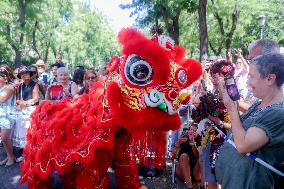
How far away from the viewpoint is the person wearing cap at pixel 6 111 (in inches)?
194

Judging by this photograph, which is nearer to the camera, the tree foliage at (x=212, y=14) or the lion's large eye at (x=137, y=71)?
the lion's large eye at (x=137, y=71)

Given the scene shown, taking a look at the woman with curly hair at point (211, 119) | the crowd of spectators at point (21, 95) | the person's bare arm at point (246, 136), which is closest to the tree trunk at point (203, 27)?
the crowd of spectators at point (21, 95)

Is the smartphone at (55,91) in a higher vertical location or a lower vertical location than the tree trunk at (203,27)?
lower

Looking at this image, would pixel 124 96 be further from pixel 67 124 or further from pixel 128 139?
pixel 67 124

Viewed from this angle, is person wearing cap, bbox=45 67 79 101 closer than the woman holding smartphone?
No

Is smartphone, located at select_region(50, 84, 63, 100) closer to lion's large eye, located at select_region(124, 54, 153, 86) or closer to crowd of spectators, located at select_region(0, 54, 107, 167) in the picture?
crowd of spectators, located at select_region(0, 54, 107, 167)

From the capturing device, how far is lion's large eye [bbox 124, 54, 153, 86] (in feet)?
8.96

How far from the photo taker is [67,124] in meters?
3.14

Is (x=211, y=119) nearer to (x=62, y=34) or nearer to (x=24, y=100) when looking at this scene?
(x=24, y=100)

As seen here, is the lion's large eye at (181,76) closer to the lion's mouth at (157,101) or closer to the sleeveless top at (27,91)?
the lion's mouth at (157,101)

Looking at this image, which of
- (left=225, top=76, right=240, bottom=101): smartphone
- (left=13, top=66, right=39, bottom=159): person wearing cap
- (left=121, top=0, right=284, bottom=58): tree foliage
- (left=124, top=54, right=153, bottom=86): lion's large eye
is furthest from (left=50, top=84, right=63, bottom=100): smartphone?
(left=121, top=0, right=284, bottom=58): tree foliage

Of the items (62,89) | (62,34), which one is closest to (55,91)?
(62,89)

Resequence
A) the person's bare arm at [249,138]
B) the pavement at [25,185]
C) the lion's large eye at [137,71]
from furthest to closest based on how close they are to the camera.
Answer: the pavement at [25,185] → the lion's large eye at [137,71] → the person's bare arm at [249,138]

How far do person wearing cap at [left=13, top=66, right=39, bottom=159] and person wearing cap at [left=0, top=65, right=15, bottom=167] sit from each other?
5.2 inches
